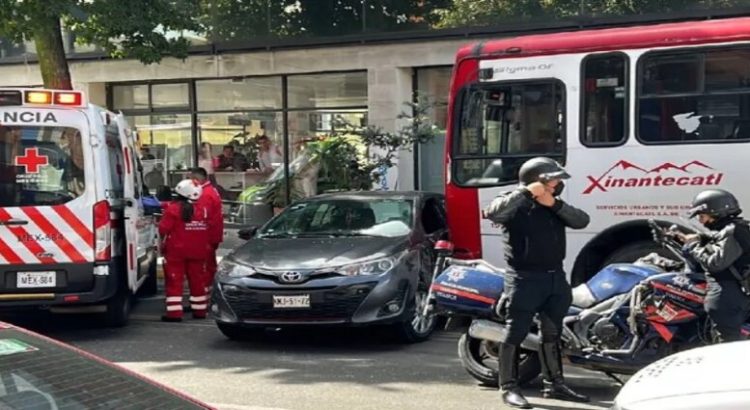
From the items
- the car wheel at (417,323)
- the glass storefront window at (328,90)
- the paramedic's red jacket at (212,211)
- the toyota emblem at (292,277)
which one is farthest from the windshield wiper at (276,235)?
the glass storefront window at (328,90)

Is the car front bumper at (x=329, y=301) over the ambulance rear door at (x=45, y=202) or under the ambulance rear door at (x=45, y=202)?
under

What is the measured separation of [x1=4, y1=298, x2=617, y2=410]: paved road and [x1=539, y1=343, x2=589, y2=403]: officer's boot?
0.26 ft

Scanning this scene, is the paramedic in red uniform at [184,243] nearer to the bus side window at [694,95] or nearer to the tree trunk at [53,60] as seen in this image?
the tree trunk at [53,60]

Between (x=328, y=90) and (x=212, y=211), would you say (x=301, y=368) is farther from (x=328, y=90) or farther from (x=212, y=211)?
(x=328, y=90)

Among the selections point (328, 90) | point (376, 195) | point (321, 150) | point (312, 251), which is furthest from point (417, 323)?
point (328, 90)

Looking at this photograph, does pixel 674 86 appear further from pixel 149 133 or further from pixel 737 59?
pixel 149 133

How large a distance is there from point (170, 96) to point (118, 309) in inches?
355

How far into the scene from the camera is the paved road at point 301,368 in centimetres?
635

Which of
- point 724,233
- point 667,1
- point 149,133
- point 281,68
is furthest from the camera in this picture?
point 149,133

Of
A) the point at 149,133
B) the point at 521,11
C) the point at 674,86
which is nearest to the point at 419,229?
the point at 674,86

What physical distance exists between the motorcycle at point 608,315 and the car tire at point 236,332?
8.33 feet

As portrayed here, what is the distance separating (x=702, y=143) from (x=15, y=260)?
6.41 metres

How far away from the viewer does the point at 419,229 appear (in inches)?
348

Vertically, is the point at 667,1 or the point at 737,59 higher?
the point at 667,1
